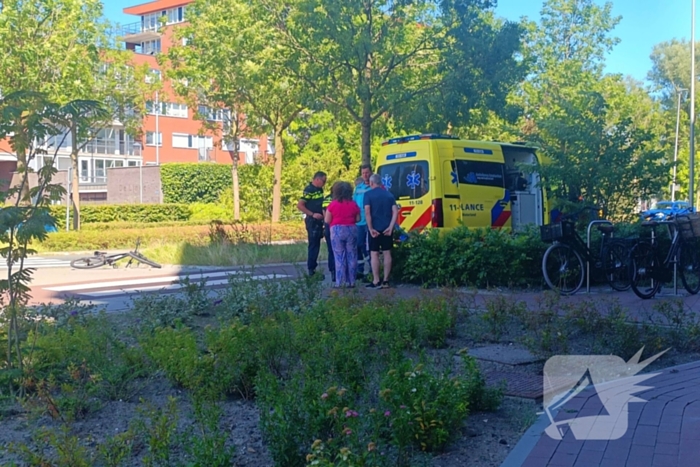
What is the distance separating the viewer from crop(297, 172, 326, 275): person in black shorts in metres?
13.5

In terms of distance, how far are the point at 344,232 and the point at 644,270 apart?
4269 mm

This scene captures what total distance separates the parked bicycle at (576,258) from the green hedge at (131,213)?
30932mm

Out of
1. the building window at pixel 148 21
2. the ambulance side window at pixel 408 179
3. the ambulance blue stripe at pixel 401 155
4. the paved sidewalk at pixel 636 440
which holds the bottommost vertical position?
the paved sidewalk at pixel 636 440

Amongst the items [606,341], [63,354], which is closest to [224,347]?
[63,354]

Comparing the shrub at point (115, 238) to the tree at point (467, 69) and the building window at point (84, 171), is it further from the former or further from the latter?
the building window at point (84, 171)

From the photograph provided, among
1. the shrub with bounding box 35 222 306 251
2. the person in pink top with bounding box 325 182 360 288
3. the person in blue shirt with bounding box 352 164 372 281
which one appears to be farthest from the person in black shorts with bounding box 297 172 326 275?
the shrub with bounding box 35 222 306 251

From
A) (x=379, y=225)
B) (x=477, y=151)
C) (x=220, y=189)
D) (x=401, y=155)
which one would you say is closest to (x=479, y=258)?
(x=379, y=225)

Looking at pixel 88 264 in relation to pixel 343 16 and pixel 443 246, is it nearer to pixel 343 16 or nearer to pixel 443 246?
pixel 343 16

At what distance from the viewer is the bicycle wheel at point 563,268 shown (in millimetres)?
11492

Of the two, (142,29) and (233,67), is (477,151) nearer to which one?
(233,67)

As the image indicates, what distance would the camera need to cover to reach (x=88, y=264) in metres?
17.7

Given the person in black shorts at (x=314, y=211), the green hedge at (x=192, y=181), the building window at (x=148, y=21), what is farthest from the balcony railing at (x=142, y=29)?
the person in black shorts at (x=314, y=211)

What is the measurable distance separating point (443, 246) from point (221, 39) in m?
19.4

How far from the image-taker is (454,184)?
16.9 meters
